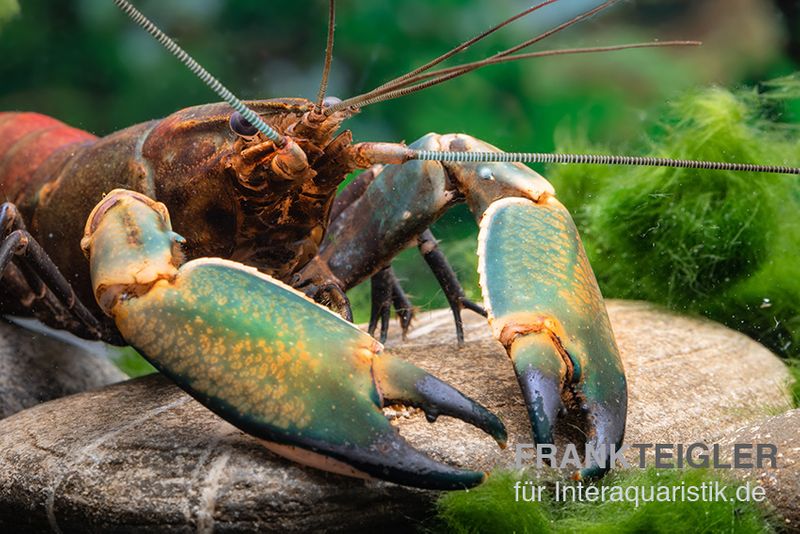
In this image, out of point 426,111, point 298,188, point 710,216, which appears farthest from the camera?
point 426,111

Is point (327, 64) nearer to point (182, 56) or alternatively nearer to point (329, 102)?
point (329, 102)

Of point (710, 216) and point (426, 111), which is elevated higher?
point (426, 111)

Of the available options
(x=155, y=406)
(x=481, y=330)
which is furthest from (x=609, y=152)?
(x=155, y=406)

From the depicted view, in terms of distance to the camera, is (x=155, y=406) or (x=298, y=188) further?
(x=298, y=188)

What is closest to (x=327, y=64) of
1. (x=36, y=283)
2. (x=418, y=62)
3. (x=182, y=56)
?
(x=182, y=56)

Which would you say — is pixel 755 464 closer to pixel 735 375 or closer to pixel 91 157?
pixel 735 375

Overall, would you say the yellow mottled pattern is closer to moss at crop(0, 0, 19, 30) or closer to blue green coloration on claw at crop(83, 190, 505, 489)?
blue green coloration on claw at crop(83, 190, 505, 489)
